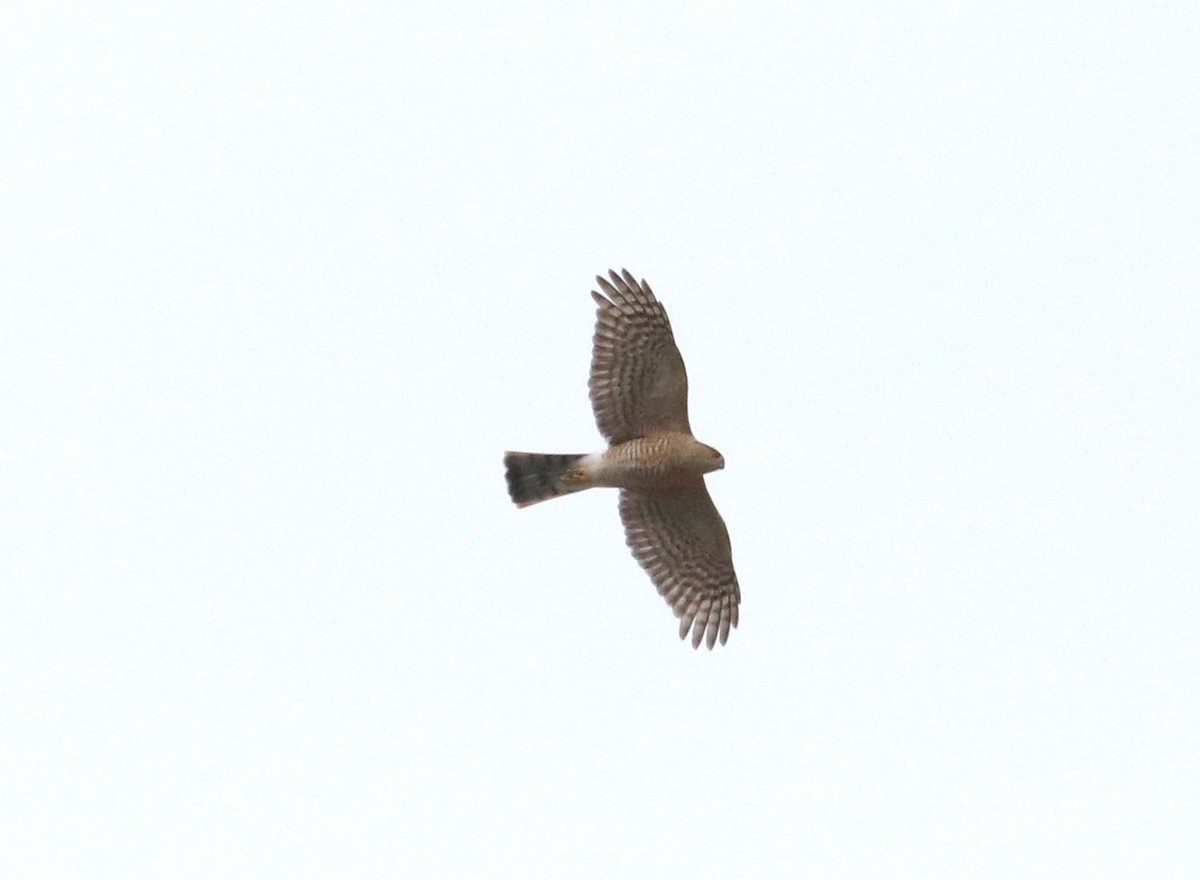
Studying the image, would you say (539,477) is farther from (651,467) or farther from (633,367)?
(633,367)

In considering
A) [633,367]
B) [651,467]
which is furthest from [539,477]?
[633,367]

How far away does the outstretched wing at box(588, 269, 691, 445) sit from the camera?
17.8 m

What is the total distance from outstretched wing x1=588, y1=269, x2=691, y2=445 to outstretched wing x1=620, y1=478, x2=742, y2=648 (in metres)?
0.98

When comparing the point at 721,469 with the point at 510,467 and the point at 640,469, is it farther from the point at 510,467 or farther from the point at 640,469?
the point at 510,467

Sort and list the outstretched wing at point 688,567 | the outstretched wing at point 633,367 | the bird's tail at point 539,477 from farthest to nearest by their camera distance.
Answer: the outstretched wing at point 688,567, the bird's tail at point 539,477, the outstretched wing at point 633,367

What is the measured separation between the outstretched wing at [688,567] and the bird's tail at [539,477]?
2.14 ft

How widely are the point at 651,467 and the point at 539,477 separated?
46.9 inches

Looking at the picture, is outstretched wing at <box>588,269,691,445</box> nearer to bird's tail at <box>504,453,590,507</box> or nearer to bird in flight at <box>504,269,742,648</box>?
bird in flight at <box>504,269,742,648</box>

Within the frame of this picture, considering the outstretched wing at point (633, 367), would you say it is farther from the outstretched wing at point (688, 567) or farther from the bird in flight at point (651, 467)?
the outstretched wing at point (688, 567)

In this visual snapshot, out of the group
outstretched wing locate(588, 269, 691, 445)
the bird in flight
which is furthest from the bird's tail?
outstretched wing locate(588, 269, 691, 445)

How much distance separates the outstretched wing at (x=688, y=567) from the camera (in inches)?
741

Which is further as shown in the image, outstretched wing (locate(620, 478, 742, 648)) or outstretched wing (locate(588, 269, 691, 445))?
outstretched wing (locate(620, 478, 742, 648))

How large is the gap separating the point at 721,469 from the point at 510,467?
1932mm

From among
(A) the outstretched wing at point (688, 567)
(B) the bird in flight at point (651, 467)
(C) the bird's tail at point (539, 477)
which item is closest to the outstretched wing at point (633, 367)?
(B) the bird in flight at point (651, 467)
